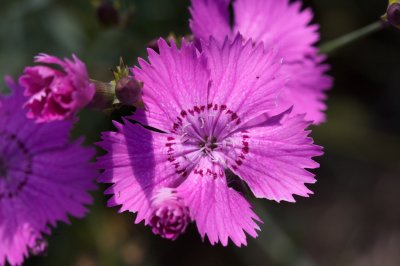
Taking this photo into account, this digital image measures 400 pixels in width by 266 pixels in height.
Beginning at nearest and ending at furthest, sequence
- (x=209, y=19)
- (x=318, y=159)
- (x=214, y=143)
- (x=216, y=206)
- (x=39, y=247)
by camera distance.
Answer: (x=216, y=206) → (x=214, y=143) → (x=39, y=247) → (x=209, y=19) → (x=318, y=159)

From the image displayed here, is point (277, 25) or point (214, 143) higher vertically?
point (277, 25)

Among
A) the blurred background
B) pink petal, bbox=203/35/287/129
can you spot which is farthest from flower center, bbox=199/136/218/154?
the blurred background

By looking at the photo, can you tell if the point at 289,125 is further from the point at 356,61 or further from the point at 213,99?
A: the point at 356,61

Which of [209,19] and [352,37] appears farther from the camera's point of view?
[352,37]

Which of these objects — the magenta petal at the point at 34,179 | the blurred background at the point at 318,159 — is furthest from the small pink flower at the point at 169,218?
the blurred background at the point at 318,159

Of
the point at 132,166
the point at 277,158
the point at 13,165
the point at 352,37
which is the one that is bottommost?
the point at 277,158

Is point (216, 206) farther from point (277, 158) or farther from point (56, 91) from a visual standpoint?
point (56, 91)

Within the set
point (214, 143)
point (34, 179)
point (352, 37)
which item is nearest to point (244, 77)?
point (214, 143)
